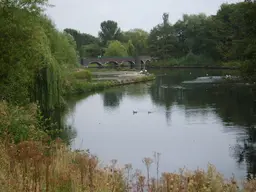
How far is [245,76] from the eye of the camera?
22.4 metres

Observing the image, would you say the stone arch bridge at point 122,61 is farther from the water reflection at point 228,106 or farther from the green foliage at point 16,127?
the green foliage at point 16,127

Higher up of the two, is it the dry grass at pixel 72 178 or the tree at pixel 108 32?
the tree at pixel 108 32

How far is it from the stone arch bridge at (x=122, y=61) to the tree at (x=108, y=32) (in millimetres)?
31843

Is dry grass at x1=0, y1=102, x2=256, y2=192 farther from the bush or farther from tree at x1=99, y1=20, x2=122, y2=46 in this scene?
tree at x1=99, y1=20, x2=122, y2=46

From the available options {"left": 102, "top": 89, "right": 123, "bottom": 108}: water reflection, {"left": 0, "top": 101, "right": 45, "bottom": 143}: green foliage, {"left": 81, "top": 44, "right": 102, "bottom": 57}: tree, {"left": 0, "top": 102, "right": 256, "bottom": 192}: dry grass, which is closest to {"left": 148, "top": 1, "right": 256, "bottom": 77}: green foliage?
{"left": 81, "top": 44, "right": 102, "bottom": 57}: tree

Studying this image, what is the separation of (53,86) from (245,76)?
600 inches

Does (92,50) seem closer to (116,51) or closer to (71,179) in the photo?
(116,51)

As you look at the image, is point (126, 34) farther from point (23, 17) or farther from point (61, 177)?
point (61, 177)

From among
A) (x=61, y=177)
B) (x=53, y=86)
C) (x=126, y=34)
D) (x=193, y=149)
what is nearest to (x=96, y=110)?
(x=53, y=86)

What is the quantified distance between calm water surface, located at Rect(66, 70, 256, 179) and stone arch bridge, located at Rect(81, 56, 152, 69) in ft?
193

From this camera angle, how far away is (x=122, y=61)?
111 meters

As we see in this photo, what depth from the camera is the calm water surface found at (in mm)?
19812

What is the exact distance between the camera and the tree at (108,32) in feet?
484

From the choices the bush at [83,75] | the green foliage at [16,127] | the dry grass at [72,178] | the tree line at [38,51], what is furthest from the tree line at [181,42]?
the dry grass at [72,178]
